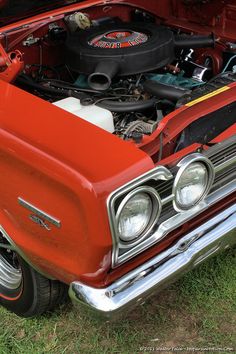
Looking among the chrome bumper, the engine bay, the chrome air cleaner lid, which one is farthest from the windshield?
the chrome bumper

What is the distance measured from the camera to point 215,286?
262cm

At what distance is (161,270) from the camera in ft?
6.33

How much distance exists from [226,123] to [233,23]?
1.00m

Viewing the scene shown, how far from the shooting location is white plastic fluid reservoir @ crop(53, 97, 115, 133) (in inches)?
87.7

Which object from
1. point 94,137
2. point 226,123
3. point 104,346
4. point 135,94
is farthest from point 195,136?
point 104,346

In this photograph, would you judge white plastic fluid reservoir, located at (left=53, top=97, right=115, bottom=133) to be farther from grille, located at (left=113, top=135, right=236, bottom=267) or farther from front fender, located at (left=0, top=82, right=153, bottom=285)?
grille, located at (left=113, top=135, right=236, bottom=267)

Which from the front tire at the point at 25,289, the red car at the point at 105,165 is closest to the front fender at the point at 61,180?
the red car at the point at 105,165

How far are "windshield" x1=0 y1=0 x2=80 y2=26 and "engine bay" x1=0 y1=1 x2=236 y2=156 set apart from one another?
16 centimetres

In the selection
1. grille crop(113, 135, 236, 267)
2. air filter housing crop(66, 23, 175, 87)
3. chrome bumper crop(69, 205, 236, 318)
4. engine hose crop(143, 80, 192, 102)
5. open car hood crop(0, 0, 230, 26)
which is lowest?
chrome bumper crop(69, 205, 236, 318)

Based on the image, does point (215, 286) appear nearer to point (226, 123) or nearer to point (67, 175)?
point (226, 123)

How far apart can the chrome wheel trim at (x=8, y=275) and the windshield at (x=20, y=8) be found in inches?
53.1

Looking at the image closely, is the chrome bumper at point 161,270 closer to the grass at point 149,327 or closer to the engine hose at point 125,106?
the grass at point 149,327

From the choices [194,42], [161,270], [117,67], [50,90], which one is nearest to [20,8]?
[50,90]

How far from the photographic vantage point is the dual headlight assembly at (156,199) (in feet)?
5.88
